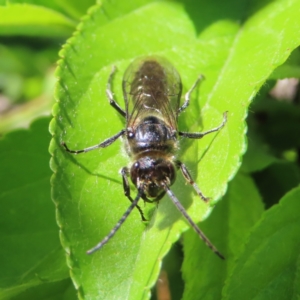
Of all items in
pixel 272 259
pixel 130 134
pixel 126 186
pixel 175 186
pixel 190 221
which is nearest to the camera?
pixel 190 221

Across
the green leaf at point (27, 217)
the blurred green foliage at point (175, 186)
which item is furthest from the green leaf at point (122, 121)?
the green leaf at point (27, 217)

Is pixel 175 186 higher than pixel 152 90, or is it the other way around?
pixel 152 90

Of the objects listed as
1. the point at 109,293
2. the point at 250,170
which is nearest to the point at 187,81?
the point at 250,170

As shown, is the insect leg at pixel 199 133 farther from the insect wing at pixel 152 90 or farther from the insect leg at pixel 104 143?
the insect leg at pixel 104 143

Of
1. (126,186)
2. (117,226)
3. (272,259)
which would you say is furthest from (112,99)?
(272,259)

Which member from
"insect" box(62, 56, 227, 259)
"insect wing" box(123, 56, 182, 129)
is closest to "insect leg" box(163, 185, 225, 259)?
"insect" box(62, 56, 227, 259)

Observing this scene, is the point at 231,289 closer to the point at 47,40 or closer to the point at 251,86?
the point at 251,86

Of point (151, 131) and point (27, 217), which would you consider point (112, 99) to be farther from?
point (27, 217)
